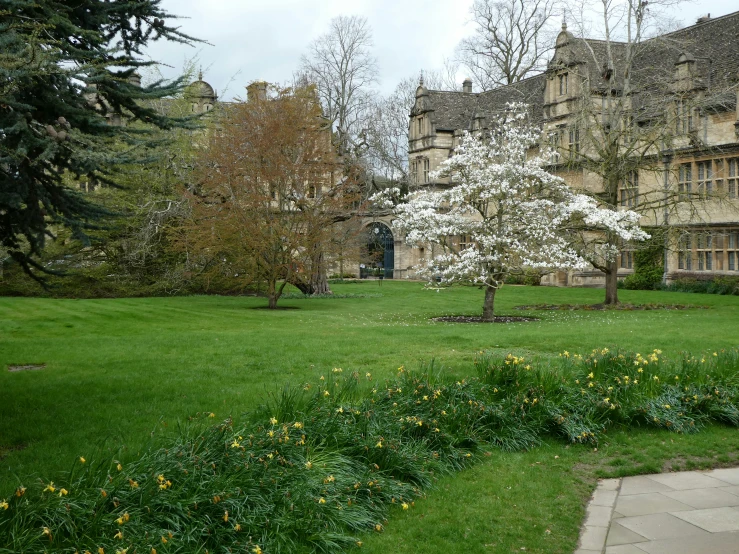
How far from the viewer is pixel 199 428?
Result: 6438 mm

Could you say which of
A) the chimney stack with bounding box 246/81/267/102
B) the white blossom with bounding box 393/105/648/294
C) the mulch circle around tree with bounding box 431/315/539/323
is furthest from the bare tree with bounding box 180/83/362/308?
the mulch circle around tree with bounding box 431/315/539/323

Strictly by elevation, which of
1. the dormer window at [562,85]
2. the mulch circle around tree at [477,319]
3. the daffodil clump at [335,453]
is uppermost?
the dormer window at [562,85]

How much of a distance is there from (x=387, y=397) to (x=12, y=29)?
5237 millimetres

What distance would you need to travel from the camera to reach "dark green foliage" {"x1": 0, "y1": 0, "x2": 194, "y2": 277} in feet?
20.1

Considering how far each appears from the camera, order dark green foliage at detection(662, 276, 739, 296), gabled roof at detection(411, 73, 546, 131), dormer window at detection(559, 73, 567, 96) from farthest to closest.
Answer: gabled roof at detection(411, 73, 546, 131) < dormer window at detection(559, 73, 567, 96) < dark green foliage at detection(662, 276, 739, 296)

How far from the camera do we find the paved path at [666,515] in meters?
5.41

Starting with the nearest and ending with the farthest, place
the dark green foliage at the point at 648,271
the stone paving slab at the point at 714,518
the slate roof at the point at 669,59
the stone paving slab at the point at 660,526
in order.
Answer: the stone paving slab at the point at 660,526, the stone paving slab at the point at 714,518, the slate roof at the point at 669,59, the dark green foliage at the point at 648,271

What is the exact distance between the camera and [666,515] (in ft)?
19.9

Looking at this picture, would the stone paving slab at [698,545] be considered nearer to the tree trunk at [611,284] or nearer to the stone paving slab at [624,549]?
the stone paving slab at [624,549]

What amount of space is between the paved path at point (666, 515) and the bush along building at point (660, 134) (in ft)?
58.7

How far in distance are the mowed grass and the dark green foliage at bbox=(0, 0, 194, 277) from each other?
2.00 m

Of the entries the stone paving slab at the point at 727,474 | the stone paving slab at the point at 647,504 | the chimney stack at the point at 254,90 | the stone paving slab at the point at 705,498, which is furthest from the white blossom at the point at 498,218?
the stone paving slab at the point at 647,504

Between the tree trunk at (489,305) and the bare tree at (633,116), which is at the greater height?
the bare tree at (633,116)

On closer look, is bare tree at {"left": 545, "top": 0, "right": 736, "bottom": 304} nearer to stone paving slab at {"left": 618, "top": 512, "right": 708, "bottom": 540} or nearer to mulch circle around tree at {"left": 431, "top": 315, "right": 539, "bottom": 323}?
mulch circle around tree at {"left": 431, "top": 315, "right": 539, "bottom": 323}
